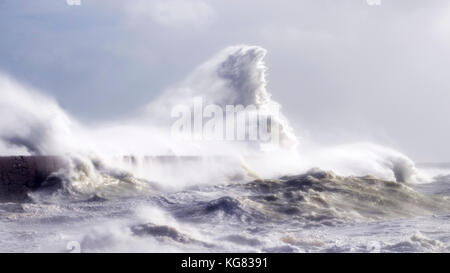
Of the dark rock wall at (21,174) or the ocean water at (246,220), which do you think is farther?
the dark rock wall at (21,174)

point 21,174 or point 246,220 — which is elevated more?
point 21,174

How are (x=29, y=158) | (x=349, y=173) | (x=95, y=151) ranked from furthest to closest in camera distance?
(x=349, y=173) → (x=95, y=151) → (x=29, y=158)

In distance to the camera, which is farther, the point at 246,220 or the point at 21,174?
the point at 21,174

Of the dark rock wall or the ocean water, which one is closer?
the ocean water

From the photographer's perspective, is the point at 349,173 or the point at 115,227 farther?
the point at 349,173

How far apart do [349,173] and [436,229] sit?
20.3m

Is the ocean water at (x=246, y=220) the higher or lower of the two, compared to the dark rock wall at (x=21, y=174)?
lower

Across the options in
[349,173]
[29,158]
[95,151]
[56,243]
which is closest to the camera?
[56,243]

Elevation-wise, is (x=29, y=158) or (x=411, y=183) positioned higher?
(x=411, y=183)

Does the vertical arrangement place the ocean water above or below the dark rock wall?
below
